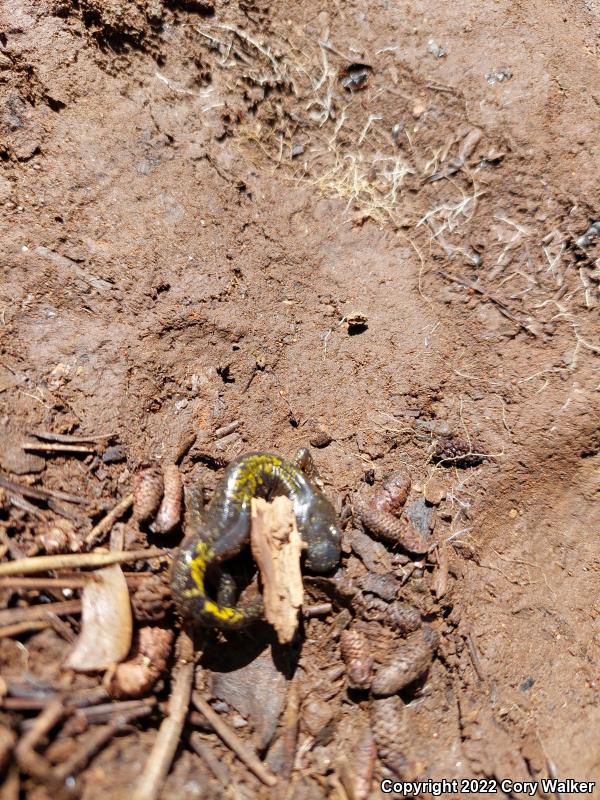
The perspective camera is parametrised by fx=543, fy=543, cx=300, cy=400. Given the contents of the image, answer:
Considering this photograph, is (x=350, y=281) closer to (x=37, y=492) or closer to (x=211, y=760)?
(x=37, y=492)

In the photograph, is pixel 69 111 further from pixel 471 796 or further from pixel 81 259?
pixel 471 796

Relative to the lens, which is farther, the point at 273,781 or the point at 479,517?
the point at 479,517

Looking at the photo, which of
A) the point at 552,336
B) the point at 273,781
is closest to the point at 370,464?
the point at 552,336

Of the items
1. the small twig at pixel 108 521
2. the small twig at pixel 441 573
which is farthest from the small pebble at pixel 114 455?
the small twig at pixel 441 573

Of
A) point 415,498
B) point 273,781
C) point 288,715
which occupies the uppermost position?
point 415,498

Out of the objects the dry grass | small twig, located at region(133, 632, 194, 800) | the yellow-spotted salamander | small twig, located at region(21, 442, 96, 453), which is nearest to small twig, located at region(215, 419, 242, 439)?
the yellow-spotted salamander

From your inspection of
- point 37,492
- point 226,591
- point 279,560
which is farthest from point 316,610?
point 37,492
